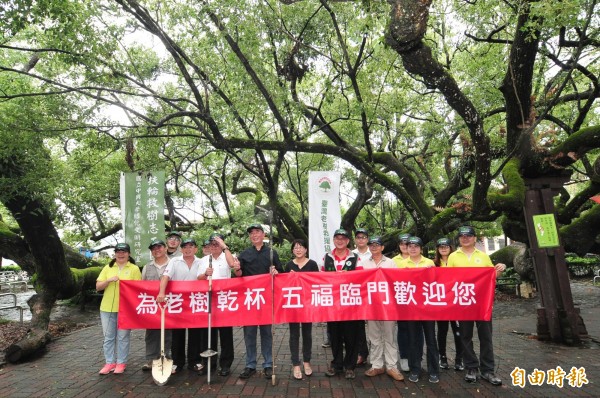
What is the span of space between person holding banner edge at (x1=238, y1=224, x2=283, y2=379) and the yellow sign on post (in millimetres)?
5106

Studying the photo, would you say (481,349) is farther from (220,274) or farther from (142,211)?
(142,211)

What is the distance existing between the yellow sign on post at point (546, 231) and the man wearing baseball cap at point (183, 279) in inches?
245

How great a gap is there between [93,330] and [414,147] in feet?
42.8

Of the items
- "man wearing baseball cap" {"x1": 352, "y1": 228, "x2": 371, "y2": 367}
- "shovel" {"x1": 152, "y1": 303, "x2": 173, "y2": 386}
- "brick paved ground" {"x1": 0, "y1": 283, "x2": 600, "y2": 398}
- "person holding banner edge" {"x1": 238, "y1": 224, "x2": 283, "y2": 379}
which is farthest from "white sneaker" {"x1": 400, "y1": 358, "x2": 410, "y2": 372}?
"shovel" {"x1": 152, "y1": 303, "x2": 173, "y2": 386}

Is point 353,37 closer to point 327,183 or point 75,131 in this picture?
point 327,183

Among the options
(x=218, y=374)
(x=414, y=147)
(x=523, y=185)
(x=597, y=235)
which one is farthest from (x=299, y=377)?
(x=414, y=147)

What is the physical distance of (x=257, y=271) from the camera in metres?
5.76

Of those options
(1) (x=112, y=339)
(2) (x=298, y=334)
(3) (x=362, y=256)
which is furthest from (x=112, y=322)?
(3) (x=362, y=256)

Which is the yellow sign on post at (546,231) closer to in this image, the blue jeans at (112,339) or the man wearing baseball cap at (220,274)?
the man wearing baseball cap at (220,274)

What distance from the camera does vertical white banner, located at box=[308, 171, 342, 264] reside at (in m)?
10.0

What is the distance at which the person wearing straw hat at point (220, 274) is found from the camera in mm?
5535

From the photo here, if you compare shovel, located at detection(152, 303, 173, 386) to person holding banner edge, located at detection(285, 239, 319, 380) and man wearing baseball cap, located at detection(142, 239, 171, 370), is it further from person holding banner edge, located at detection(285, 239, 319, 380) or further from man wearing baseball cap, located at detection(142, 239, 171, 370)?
person holding banner edge, located at detection(285, 239, 319, 380)

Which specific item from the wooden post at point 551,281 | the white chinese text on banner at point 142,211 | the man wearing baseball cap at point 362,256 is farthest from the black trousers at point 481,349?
the white chinese text on banner at point 142,211

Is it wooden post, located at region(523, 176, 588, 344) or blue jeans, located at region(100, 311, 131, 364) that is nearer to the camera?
blue jeans, located at region(100, 311, 131, 364)
